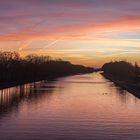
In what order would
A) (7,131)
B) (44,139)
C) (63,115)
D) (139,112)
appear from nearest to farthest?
(44,139), (7,131), (63,115), (139,112)

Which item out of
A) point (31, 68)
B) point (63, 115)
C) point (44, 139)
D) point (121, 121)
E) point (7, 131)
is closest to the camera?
point (44, 139)

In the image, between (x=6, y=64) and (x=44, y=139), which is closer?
(x=44, y=139)

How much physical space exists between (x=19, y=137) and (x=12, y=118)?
5636 mm

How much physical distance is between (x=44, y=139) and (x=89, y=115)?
7862 mm

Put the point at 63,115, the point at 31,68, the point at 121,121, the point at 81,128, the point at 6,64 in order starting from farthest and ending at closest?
the point at 31,68
the point at 6,64
the point at 63,115
the point at 121,121
the point at 81,128

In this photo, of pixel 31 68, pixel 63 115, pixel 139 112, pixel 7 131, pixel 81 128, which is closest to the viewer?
pixel 7 131

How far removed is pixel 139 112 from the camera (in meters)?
25.0

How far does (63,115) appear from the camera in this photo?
22.5 m

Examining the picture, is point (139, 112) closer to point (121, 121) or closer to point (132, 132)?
point (121, 121)

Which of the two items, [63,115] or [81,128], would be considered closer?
[81,128]

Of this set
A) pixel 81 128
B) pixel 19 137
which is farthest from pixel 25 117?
pixel 19 137

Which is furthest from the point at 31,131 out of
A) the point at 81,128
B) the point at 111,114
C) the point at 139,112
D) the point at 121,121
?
the point at 139,112

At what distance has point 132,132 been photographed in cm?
1692

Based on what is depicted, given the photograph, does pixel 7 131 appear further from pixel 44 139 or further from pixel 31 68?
pixel 31 68
